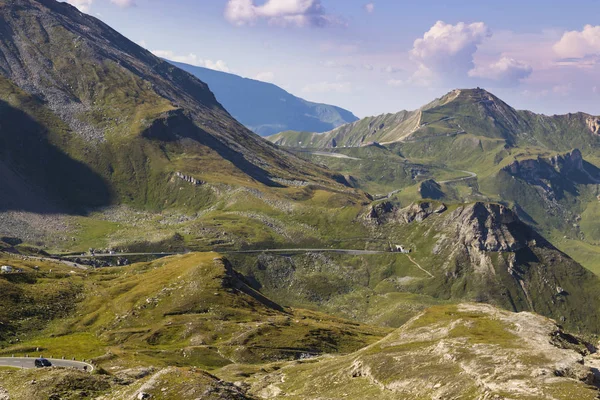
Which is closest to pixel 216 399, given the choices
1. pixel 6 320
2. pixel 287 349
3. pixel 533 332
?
pixel 533 332

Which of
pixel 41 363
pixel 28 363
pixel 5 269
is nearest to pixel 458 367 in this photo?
pixel 41 363

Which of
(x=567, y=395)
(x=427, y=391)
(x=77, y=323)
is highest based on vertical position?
(x=567, y=395)

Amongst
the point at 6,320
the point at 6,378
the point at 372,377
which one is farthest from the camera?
the point at 6,320

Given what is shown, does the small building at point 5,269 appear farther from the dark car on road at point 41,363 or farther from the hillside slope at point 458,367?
the hillside slope at point 458,367

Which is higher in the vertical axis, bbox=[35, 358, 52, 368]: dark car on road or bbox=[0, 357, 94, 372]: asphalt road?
bbox=[35, 358, 52, 368]: dark car on road

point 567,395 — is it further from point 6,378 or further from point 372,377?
point 6,378

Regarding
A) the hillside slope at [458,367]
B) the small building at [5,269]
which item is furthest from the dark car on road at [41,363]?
the small building at [5,269]

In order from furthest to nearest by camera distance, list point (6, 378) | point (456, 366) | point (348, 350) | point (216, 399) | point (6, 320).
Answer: point (348, 350) → point (6, 320) → point (456, 366) → point (6, 378) → point (216, 399)

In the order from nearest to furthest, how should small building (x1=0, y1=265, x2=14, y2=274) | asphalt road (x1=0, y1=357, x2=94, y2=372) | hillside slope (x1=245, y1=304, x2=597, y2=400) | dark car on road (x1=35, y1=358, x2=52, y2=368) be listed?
hillside slope (x1=245, y1=304, x2=597, y2=400)
dark car on road (x1=35, y1=358, x2=52, y2=368)
asphalt road (x1=0, y1=357, x2=94, y2=372)
small building (x1=0, y1=265, x2=14, y2=274)

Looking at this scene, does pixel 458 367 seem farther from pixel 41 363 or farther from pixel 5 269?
pixel 5 269

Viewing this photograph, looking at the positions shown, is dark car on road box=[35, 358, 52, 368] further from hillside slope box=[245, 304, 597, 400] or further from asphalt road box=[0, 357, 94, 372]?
hillside slope box=[245, 304, 597, 400]

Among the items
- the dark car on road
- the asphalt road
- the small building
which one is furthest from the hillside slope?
the small building
